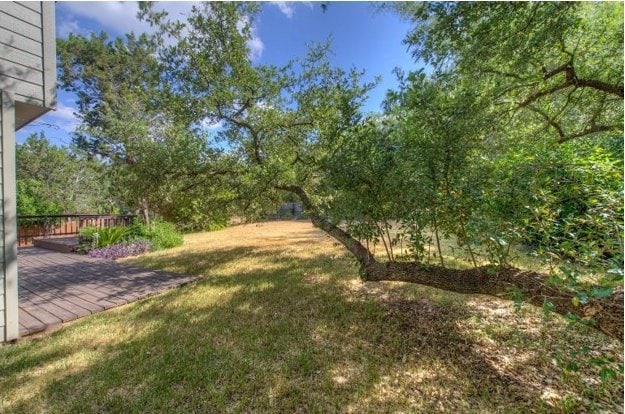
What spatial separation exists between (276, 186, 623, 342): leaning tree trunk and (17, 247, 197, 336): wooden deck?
312cm

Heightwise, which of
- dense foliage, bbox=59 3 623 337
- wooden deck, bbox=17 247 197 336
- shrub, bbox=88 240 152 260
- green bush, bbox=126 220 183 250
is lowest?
wooden deck, bbox=17 247 197 336

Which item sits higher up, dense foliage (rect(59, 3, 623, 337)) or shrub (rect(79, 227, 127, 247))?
A: dense foliage (rect(59, 3, 623, 337))

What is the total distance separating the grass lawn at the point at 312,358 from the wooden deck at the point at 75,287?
1.16ft

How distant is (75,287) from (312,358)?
4.50m

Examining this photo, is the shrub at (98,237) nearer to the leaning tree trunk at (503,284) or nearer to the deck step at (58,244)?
the deck step at (58,244)

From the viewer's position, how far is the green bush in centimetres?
838

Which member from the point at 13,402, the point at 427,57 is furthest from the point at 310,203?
the point at 13,402

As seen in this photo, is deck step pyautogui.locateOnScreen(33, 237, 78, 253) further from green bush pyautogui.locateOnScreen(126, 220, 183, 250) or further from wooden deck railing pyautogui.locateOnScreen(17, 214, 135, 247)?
green bush pyautogui.locateOnScreen(126, 220, 183, 250)

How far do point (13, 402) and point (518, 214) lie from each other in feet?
13.3

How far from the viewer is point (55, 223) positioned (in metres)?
10.1

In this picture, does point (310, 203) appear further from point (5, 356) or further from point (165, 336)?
point (5, 356)

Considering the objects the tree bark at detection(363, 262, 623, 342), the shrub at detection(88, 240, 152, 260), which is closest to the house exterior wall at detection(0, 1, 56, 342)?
the tree bark at detection(363, 262, 623, 342)

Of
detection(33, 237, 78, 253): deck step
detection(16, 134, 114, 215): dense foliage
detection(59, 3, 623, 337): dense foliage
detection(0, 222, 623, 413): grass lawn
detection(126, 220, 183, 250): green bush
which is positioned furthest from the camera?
detection(16, 134, 114, 215): dense foliage

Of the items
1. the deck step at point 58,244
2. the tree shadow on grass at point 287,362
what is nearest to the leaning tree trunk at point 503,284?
the tree shadow on grass at point 287,362
